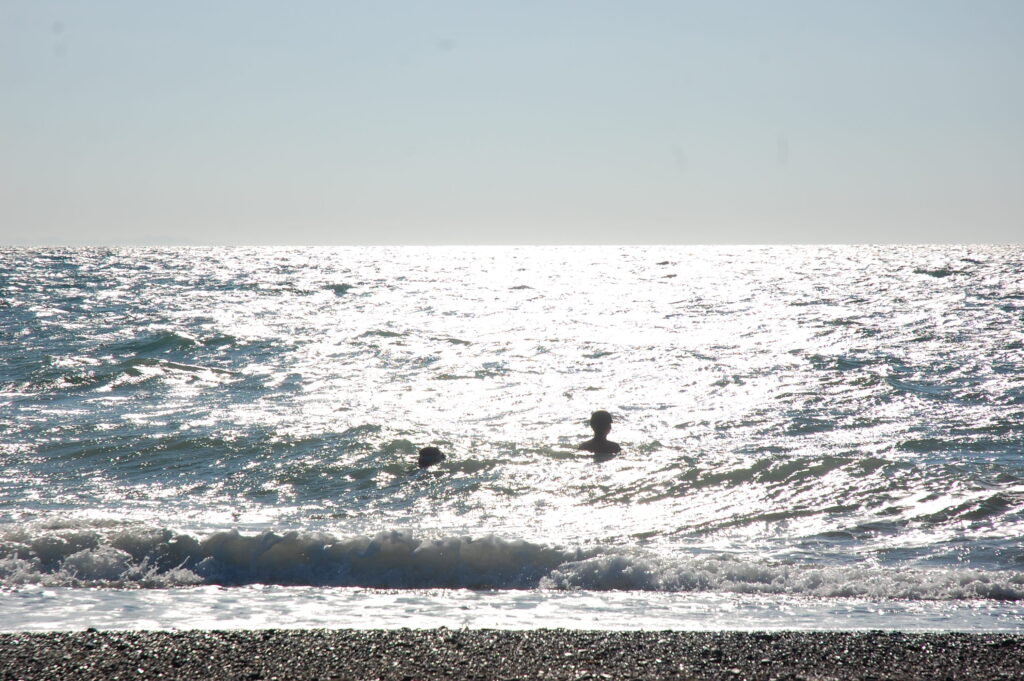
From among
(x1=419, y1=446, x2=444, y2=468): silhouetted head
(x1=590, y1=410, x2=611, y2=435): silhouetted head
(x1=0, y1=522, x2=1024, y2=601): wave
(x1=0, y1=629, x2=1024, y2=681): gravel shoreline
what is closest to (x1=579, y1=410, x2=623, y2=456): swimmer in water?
(x1=590, y1=410, x2=611, y2=435): silhouetted head

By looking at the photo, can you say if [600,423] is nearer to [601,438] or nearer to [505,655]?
[601,438]

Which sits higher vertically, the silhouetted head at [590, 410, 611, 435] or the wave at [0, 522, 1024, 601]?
the silhouetted head at [590, 410, 611, 435]

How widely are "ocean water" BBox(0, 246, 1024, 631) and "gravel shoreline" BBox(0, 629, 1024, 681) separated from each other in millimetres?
462

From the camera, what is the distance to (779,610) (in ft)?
21.8

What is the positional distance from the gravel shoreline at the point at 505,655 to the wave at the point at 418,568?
1.45 m

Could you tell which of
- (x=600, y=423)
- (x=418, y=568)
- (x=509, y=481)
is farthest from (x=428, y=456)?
(x=418, y=568)

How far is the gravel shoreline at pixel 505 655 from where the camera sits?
511 centimetres

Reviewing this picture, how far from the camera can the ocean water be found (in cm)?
701

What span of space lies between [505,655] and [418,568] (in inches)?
97.1

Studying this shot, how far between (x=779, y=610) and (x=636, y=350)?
62.2ft

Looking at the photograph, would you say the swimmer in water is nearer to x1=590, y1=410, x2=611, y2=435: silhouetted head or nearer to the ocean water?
x1=590, y1=410, x2=611, y2=435: silhouetted head

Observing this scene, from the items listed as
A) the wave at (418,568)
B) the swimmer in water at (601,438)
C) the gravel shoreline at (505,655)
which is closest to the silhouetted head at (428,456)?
the swimmer in water at (601,438)

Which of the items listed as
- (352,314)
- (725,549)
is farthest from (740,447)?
(352,314)

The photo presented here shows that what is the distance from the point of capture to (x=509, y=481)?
11547 millimetres
